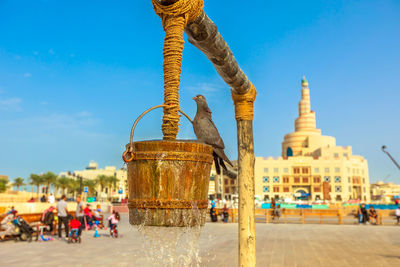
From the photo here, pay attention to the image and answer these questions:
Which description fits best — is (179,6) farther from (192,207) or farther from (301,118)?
(301,118)

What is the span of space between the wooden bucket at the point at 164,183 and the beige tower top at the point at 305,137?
104655mm

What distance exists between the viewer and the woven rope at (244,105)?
5504mm

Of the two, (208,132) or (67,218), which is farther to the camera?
(67,218)

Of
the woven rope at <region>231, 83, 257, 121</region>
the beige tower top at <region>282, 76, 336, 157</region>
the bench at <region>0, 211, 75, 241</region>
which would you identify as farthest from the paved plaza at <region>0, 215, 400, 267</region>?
the beige tower top at <region>282, 76, 336, 157</region>

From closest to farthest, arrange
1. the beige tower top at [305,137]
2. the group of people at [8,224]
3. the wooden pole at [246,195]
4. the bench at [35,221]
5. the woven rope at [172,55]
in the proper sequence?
1. the woven rope at [172,55]
2. the wooden pole at [246,195]
3. the group of people at [8,224]
4. the bench at [35,221]
5. the beige tower top at [305,137]

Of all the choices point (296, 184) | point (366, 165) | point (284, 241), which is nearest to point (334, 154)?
point (366, 165)

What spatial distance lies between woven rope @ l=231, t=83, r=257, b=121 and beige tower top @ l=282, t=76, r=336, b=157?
101 metres

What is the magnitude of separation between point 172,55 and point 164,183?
0.96 m

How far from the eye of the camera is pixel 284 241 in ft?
38.2

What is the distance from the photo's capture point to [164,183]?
1.97m

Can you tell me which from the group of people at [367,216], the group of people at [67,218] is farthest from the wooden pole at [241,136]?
the group of people at [367,216]

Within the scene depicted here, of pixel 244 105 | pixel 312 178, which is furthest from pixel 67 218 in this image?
pixel 312 178

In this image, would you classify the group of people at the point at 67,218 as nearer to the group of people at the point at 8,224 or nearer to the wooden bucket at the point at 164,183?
the group of people at the point at 8,224

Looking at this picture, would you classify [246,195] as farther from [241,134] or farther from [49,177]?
[49,177]
